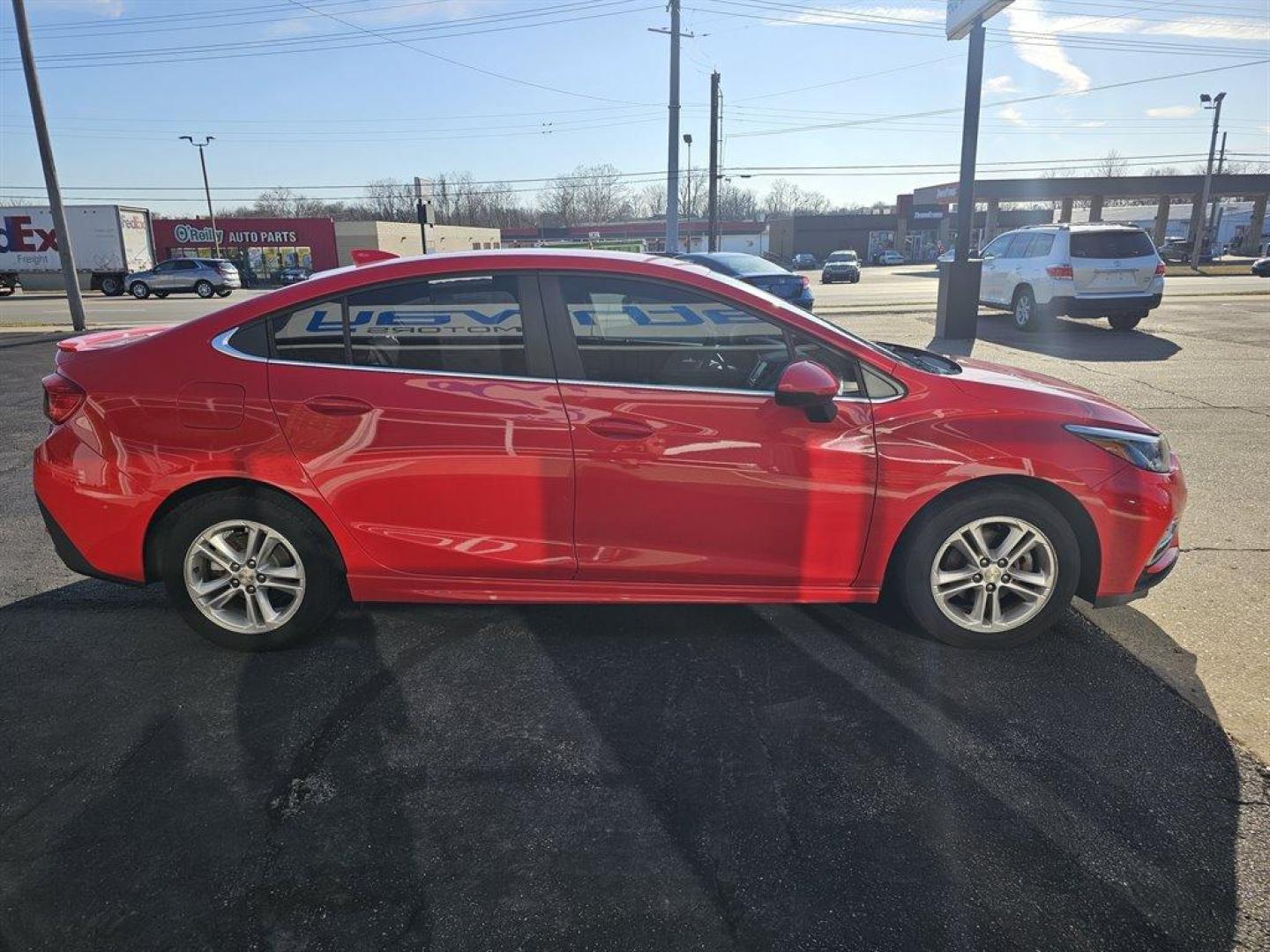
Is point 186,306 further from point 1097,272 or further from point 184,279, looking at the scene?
point 1097,272

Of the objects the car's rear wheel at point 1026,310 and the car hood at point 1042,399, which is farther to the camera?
the car's rear wheel at point 1026,310

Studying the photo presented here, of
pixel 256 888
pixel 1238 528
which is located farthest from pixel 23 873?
pixel 1238 528

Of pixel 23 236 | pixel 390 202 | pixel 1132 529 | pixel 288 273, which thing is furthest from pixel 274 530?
pixel 390 202

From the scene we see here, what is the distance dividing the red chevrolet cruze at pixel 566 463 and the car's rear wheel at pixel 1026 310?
11840mm

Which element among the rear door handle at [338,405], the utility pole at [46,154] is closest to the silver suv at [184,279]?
the utility pole at [46,154]

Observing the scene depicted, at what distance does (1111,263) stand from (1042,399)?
1188 centimetres

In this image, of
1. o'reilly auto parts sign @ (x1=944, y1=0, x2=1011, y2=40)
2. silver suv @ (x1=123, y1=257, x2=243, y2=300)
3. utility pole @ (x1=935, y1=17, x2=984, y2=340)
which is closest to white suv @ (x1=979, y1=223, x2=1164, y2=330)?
utility pole @ (x1=935, y1=17, x2=984, y2=340)

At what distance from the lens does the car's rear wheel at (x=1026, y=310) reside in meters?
13.9

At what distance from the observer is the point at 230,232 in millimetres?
47500

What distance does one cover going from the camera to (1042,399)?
133 inches

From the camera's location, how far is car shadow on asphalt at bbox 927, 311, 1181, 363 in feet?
37.6

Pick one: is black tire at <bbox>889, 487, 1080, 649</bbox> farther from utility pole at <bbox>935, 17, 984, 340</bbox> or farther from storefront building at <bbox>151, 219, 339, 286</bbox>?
storefront building at <bbox>151, 219, 339, 286</bbox>

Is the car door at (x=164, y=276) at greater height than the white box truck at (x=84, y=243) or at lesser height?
lesser

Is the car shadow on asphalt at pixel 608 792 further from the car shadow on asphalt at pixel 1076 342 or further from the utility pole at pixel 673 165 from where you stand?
the utility pole at pixel 673 165
